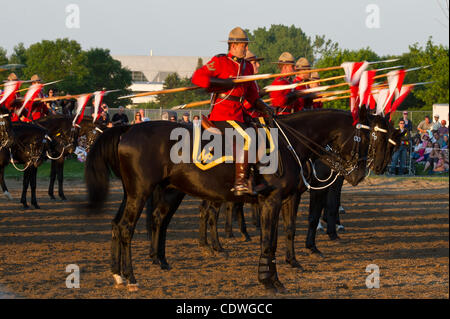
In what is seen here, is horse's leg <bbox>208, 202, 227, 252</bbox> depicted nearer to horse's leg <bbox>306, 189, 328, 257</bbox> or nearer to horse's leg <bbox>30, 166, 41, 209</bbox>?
horse's leg <bbox>306, 189, 328, 257</bbox>

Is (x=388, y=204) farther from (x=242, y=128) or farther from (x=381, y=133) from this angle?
(x=242, y=128)

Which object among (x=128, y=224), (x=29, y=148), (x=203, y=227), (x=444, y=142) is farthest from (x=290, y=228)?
(x=444, y=142)

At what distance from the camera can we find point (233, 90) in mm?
8586

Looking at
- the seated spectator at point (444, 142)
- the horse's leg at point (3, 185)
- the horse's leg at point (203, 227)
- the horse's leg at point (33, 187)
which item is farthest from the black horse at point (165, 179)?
the seated spectator at point (444, 142)

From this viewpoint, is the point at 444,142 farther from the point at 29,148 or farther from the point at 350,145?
the point at 350,145

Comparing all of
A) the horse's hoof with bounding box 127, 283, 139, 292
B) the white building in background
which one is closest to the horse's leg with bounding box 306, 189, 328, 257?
the horse's hoof with bounding box 127, 283, 139, 292

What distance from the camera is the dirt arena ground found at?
8.05 metres

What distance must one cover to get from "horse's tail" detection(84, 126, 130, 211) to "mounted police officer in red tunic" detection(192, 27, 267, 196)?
1.22m

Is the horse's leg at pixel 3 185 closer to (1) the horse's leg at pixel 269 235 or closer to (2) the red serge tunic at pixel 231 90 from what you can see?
(2) the red serge tunic at pixel 231 90

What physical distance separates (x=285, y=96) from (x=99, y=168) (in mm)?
2678

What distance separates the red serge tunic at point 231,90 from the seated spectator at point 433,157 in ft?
58.7

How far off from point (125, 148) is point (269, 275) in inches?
85.8

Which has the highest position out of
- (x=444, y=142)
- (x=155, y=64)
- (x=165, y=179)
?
(x=155, y=64)

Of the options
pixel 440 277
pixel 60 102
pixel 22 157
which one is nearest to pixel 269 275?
pixel 440 277
